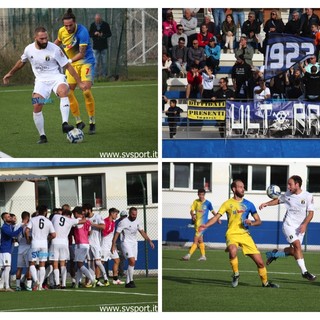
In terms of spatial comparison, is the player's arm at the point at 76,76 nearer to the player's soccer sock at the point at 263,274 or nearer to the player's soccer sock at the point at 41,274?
the player's soccer sock at the point at 41,274

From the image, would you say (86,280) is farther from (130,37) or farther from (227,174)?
(130,37)

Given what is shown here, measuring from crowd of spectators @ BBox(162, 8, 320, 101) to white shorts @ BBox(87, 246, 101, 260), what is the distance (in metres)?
2.22

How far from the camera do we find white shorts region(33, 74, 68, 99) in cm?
1311

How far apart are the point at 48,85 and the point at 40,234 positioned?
1.80 metres

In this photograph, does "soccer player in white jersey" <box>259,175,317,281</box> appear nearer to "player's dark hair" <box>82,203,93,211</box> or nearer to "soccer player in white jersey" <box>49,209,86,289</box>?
"player's dark hair" <box>82,203,93,211</box>

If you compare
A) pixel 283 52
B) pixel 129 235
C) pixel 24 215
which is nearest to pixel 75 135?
pixel 24 215

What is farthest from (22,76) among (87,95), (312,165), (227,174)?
(312,165)

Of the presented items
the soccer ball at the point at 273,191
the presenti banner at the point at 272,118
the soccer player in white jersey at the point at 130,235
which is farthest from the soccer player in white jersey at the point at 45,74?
the soccer ball at the point at 273,191

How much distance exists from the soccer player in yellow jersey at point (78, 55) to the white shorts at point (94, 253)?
1.44 metres

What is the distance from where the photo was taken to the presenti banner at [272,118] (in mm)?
13508

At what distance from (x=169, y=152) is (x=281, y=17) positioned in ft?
8.59

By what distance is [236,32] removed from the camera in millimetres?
14688

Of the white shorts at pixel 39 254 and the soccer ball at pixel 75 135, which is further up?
the soccer ball at pixel 75 135

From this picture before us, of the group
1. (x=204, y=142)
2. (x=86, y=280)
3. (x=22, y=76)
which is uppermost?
(x=22, y=76)
